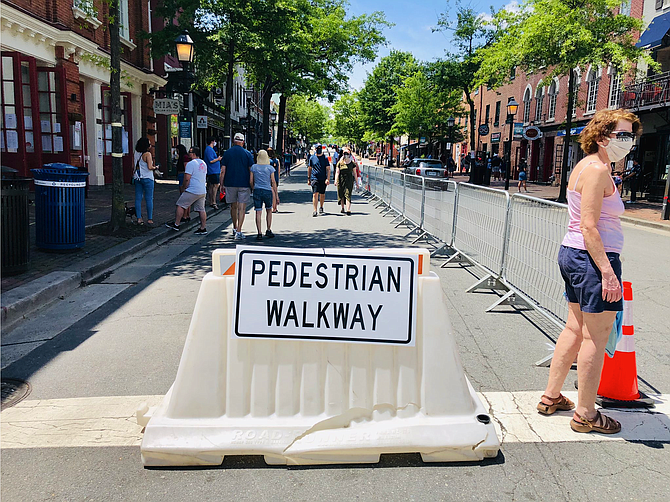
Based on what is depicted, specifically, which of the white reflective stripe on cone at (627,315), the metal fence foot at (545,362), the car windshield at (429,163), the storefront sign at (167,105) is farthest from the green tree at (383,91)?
the white reflective stripe on cone at (627,315)

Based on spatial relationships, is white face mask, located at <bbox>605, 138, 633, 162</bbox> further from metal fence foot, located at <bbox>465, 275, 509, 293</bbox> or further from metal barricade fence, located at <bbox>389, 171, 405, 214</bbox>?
metal barricade fence, located at <bbox>389, 171, 405, 214</bbox>

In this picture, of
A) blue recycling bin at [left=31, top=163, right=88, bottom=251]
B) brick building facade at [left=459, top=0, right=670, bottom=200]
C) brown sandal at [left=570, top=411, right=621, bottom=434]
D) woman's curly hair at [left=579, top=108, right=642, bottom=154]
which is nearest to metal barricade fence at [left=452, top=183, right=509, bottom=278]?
woman's curly hair at [left=579, top=108, right=642, bottom=154]

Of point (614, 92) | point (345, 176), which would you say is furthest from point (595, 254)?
point (614, 92)

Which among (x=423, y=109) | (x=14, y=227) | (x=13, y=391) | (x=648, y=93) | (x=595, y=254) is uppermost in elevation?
(x=423, y=109)

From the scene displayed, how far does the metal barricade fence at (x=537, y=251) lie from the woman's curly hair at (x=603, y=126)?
1542 millimetres

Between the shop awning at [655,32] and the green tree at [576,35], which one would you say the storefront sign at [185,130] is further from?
the shop awning at [655,32]

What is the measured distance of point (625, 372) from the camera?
12.9 ft

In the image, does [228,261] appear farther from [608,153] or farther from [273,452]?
[608,153]

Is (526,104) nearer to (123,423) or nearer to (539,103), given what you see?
(539,103)

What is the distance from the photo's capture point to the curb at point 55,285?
566 centimetres

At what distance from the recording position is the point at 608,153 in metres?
3.56

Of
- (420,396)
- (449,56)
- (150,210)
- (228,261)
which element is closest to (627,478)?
(420,396)

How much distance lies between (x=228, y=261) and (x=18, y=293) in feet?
12.7

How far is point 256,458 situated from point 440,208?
7479 millimetres
